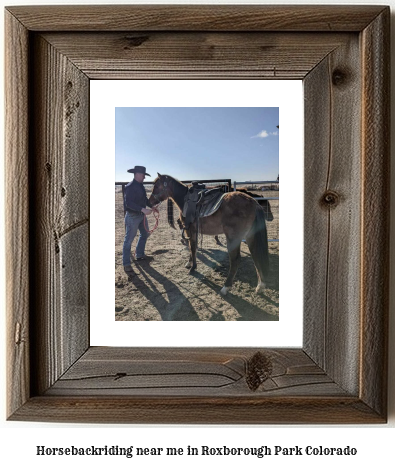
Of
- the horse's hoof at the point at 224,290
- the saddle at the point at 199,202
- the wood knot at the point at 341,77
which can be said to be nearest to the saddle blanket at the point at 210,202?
the saddle at the point at 199,202

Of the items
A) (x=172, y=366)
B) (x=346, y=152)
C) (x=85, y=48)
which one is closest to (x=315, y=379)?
(x=172, y=366)

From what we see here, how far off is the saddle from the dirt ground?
0.09ft

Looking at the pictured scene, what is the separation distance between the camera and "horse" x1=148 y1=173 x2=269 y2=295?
1.64 feet

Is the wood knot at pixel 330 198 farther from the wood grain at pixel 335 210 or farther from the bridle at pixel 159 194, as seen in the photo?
the bridle at pixel 159 194

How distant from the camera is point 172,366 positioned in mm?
500

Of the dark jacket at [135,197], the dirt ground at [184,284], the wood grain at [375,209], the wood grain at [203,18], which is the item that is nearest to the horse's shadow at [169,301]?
the dirt ground at [184,284]

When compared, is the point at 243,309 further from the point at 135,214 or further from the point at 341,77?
the point at 341,77

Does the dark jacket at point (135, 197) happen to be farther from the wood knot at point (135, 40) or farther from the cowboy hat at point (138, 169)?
the wood knot at point (135, 40)

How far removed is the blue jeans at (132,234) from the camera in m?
0.50

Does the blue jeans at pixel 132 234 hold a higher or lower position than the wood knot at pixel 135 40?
lower

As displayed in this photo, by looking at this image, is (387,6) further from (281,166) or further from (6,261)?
(6,261)

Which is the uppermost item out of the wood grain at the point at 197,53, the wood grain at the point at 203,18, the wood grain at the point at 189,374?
the wood grain at the point at 203,18

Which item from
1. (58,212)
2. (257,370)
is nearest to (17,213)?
(58,212)

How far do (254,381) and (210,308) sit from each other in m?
0.11
